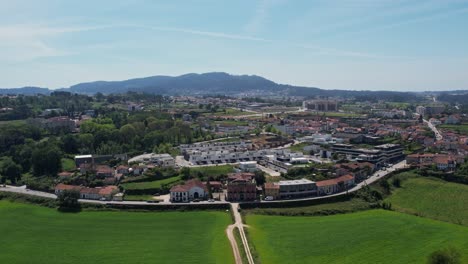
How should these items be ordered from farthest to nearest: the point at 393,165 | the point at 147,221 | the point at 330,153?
the point at 330,153 < the point at 393,165 < the point at 147,221

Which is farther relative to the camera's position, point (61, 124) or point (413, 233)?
point (61, 124)

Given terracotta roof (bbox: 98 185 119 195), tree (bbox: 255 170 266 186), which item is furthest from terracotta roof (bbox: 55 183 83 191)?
tree (bbox: 255 170 266 186)

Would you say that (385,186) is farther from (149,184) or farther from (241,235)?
(149,184)

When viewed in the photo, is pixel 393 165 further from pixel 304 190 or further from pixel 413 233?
pixel 413 233

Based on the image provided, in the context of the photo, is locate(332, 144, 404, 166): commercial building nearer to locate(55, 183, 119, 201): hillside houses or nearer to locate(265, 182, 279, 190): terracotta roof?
locate(265, 182, 279, 190): terracotta roof

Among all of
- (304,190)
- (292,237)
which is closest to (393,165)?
(304,190)

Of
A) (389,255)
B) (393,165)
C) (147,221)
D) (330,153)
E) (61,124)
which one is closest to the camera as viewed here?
(389,255)

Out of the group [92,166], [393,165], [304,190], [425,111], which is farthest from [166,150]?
[425,111]
